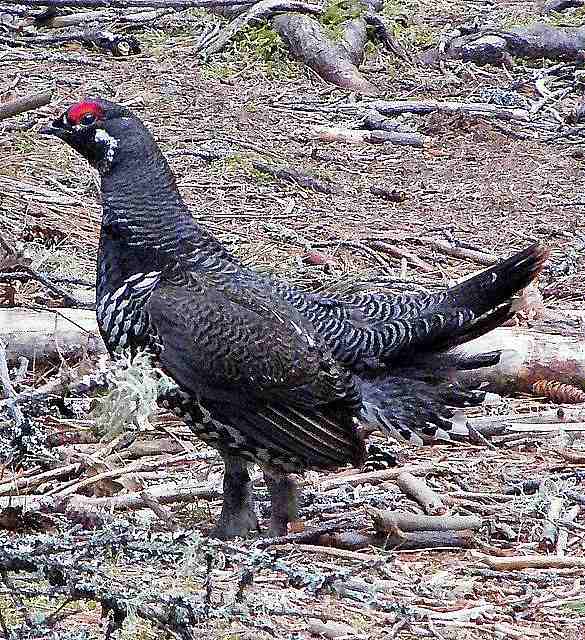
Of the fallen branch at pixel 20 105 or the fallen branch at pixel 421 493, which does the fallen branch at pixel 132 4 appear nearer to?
the fallen branch at pixel 20 105

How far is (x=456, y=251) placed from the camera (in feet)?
28.2

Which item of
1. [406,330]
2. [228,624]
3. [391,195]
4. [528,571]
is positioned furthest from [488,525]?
[391,195]

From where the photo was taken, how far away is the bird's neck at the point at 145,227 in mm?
4957

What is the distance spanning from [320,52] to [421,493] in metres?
7.82

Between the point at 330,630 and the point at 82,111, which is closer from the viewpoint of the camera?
the point at 330,630

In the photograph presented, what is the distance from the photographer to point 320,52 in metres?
12.3

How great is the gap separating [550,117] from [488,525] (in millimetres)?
7417

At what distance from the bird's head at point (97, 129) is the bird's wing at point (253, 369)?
2.45 feet

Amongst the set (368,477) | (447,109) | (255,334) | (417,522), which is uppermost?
(255,334)

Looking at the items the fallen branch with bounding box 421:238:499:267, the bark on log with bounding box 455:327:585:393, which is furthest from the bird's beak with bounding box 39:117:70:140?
the fallen branch with bounding box 421:238:499:267

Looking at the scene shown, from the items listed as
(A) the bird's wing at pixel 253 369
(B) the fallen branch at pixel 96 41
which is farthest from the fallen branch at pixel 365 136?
(A) the bird's wing at pixel 253 369

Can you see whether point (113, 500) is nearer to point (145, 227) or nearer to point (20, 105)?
point (145, 227)

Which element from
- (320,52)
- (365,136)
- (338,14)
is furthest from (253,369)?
(338,14)

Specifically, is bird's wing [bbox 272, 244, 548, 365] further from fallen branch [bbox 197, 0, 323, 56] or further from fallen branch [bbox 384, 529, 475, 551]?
fallen branch [bbox 197, 0, 323, 56]
